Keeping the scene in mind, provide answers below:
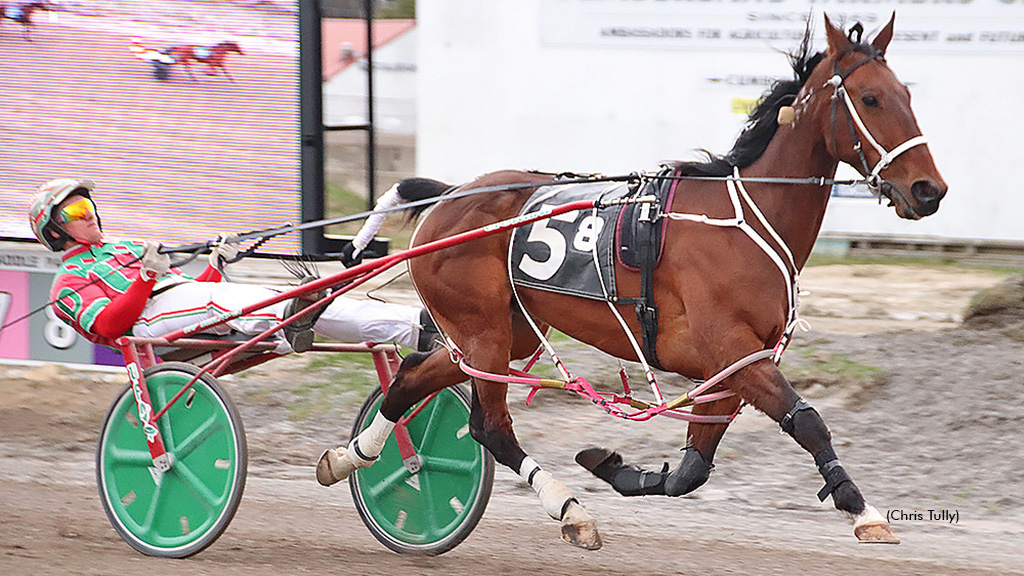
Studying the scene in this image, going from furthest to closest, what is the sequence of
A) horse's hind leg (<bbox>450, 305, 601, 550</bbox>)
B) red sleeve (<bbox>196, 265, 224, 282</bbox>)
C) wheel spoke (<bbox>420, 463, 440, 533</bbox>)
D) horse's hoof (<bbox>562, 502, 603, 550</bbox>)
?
red sleeve (<bbox>196, 265, 224, 282</bbox>), wheel spoke (<bbox>420, 463, 440, 533</bbox>), horse's hind leg (<bbox>450, 305, 601, 550</bbox>), horse's hoof (<bbox>562, 502, 603, 550</bbox>)

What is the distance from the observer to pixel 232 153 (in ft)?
21.0

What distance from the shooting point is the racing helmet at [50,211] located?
5.02m

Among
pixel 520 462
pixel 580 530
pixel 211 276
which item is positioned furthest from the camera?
pixel 211 276

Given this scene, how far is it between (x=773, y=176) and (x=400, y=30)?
13.3 m

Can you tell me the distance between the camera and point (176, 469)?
15.7ft

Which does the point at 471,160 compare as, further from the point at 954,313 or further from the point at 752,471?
the point at 752,471

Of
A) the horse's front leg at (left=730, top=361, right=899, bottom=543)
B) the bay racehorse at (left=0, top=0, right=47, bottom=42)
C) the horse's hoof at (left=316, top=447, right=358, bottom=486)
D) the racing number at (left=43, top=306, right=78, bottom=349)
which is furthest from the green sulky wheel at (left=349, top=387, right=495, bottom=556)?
the bay racehorse at (left=0, top=0, right=47, bottom=42)

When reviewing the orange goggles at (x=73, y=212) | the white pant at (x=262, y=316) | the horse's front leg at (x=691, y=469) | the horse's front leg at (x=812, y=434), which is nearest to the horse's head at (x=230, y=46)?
the orange goggles at (x=73, y=212)

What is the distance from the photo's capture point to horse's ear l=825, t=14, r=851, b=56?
3922 mm

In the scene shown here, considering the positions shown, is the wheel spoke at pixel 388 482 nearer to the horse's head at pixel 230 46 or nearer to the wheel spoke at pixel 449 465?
the wheel spoke at pixel 449 465

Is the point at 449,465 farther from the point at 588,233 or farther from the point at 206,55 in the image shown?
the point at 206,55

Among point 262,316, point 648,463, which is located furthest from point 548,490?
point 648,463

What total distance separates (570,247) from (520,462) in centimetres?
80

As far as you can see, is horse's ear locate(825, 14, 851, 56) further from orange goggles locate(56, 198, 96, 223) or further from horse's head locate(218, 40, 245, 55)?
horse's head locate(218, 40, 245, 55)
